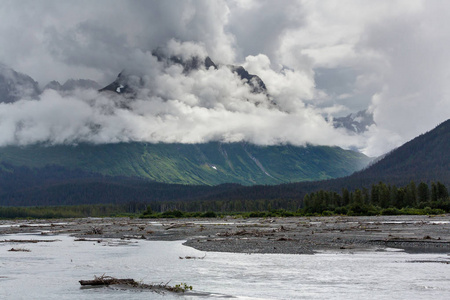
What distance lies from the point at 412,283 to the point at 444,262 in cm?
891

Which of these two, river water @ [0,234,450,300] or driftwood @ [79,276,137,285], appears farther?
driftwood @ [79,276,137,285]

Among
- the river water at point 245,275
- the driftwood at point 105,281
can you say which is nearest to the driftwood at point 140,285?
the driftwood at point 105,281

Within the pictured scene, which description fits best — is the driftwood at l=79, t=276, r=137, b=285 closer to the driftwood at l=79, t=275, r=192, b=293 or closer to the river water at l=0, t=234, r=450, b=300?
the driftwood at l=79, t=275, r=192, b=293

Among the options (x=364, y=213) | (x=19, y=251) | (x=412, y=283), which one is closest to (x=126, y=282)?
(x=412, y=283)

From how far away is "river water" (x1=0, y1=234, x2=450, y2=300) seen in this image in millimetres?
22266

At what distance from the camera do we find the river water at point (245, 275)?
73.0 feet

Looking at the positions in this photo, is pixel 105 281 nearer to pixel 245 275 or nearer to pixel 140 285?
pixel 140 285

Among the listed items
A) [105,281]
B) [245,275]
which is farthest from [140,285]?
[245,275]

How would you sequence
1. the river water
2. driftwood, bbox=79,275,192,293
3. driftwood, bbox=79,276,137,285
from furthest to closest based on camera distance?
1. driftwood, bbox=79,276,137,285
2. driftwood, bbox=79,275,192,293
3. the river water

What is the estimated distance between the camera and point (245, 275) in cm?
2814

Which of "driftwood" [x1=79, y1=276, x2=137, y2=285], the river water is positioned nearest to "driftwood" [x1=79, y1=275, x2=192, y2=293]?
"driftwood" [x1=79, y1=276, x2=137, y2=285]

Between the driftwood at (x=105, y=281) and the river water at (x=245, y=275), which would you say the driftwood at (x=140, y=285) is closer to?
the driftwood at (x=105, y=281)

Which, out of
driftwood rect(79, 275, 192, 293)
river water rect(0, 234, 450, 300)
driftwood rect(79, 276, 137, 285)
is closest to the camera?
river water rect(0, 234, 450, 300)

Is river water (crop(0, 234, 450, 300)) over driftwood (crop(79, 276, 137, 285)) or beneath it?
beneath
